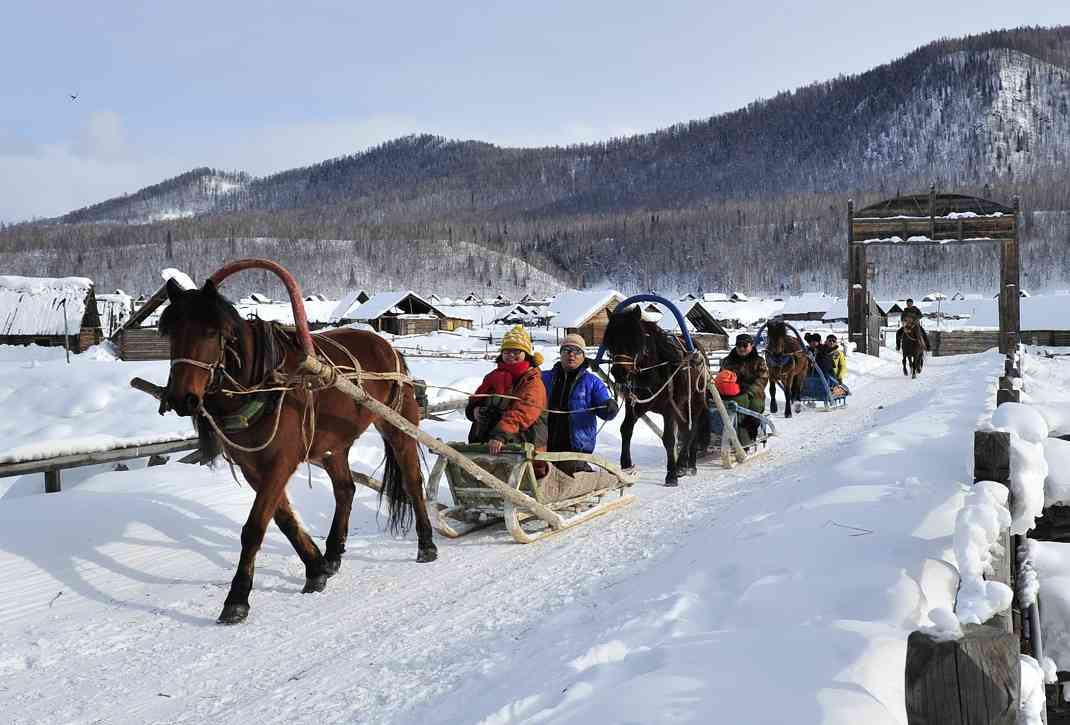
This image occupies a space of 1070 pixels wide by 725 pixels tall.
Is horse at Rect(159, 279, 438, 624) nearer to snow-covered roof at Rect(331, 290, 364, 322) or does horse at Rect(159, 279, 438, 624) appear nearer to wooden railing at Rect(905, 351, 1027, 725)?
wooden railing at Rect(905, 351, 1027, 725)

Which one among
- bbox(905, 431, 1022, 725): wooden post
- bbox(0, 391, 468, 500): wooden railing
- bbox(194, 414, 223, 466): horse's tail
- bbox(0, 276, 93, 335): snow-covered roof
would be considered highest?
bbox(0, 276, 93, 335): snow-covered roof

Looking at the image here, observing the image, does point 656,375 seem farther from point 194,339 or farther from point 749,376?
point 194,339

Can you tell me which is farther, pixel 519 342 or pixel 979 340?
pixel 979 340

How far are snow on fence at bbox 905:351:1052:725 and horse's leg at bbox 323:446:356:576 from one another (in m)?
→ 4.15

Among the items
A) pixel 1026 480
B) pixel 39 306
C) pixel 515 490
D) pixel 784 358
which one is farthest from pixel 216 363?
pixel 39 306

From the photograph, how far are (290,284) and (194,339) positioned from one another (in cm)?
71

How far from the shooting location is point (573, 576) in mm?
5781

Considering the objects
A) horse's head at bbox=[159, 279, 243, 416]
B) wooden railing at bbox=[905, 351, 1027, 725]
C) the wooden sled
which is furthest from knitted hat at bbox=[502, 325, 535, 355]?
wooden railing at bbox=[905, 351, 1027, 725]

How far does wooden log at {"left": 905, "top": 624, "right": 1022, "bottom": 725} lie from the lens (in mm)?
1903

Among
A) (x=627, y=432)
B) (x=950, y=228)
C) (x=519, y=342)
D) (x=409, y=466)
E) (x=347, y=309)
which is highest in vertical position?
(x=950, y=228)

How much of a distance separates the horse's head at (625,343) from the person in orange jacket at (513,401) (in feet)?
7.88

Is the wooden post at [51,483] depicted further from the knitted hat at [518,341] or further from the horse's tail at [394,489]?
the knitted hat at [518,341]

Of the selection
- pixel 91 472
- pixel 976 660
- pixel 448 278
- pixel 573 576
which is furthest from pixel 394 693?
pixel 448 278

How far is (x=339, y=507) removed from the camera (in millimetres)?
6422
